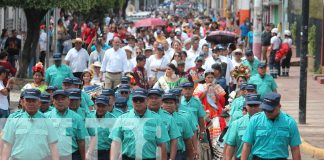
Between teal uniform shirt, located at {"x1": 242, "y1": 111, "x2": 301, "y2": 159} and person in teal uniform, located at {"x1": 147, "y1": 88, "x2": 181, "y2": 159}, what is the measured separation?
1.47 metres

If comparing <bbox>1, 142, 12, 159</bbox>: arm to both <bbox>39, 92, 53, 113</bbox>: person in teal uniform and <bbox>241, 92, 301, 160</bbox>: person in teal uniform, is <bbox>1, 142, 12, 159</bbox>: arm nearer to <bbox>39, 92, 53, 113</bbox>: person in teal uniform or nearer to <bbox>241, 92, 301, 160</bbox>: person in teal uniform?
<bbox>39, 92, 53, 113</bbox>: person in teal uniform

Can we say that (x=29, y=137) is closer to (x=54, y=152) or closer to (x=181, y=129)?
(x=54, y=152)

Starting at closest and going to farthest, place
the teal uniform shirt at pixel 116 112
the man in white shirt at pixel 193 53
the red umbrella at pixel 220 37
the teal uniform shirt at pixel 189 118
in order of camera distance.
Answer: the teal uniform shirt at pixel 189 118, the teal uniform shirt at pixel 116 112, the man in white shirt at pixel 193 53, the red umbrella at pixel 220 37

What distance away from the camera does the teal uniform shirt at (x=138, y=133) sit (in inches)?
541

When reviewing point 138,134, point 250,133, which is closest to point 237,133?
point 250,133

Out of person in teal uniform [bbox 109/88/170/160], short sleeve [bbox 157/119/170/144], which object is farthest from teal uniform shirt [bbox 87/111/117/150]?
person in teal uniform [bbox 109/88/170/160]

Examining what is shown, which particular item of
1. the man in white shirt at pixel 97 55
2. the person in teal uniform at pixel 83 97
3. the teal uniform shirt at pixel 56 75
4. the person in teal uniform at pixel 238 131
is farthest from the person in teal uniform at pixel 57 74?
the person in teal uniform at pixel 238 131

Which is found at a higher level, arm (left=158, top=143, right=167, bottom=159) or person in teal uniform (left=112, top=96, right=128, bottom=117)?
person in teal uniform (left=112, top=96, right=128, bottom=117)

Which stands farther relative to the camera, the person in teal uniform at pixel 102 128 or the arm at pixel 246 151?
the person in teal uniform at pixel 102 128

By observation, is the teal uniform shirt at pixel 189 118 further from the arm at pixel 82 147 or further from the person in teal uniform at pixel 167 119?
the arm at pixel 82 147

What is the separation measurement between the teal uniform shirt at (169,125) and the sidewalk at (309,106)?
6642 millimetres

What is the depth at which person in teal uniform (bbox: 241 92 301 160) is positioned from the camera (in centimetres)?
1309

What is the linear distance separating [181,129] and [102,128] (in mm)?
1146

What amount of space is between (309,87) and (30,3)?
9104mm
